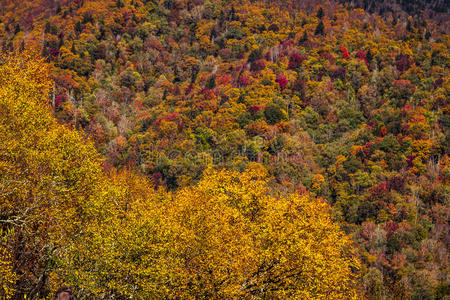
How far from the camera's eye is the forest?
89.2ft

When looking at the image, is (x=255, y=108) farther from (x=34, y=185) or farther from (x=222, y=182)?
(x=34, y=185)

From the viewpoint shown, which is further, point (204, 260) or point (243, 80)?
point (243, 80)

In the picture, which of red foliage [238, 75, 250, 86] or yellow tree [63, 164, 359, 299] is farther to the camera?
red foliage [238, 75, 250, 86]

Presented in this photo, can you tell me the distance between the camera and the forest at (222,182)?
27.2 m

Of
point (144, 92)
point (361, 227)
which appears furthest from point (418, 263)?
point (144, 92)

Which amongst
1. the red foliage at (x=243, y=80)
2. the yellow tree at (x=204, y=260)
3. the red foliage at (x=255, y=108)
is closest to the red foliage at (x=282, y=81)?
the red foliage at (x=243, y=80)

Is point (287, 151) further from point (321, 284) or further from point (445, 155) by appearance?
point (321, 284)

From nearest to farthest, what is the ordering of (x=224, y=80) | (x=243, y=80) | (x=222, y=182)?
(x=222, y=182) → (x=243, y=80) → (x=224, y=80)

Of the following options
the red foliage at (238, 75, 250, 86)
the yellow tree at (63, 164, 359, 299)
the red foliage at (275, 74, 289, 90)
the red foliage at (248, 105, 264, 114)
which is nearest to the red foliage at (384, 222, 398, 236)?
the red foliage at (248, 105, 264, 114)

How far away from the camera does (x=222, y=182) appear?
128 feet

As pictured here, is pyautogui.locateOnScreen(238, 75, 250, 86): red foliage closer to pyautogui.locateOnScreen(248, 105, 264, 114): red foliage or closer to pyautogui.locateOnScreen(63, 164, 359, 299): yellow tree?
pyautogui.locateOnScreen(248, 105, 264, 114): red foliage

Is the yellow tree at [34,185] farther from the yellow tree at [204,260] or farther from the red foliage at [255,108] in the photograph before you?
the red foliage at [255,108]

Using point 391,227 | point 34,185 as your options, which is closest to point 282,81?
point 391,227

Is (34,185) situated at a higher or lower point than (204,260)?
higher
